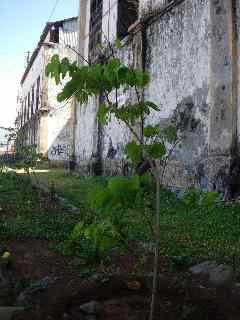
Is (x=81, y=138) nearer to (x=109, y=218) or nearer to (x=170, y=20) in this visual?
(x=170, y=20)

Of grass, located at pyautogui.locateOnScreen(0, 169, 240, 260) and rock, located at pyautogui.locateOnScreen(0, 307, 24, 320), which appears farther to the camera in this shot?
grass, located at pyautogui.locateOnScreen(0, 169, 240, 260)

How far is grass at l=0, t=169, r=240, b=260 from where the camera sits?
5.09 meters

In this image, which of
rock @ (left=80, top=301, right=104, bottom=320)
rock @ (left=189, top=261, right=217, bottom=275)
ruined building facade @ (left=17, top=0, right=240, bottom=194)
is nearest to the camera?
rock @ (left=80, top=301, right=104, bottom=320)

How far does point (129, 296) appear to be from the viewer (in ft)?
10.6

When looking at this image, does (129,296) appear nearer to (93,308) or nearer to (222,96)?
(93,308)

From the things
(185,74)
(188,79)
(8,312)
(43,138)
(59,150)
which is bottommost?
(8,312)

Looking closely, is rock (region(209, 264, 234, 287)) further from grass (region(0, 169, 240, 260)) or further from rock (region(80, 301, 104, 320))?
rock (region(80, 301, 104, 320))

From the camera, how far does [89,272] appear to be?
400 cm


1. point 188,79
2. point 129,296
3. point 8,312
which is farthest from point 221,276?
point 188,79

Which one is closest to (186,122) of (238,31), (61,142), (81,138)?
(238,31)

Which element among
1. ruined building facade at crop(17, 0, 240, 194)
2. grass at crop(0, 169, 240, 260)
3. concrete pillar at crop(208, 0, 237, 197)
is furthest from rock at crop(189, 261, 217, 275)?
concrete pillar at crop(208, 0, 237, 197)

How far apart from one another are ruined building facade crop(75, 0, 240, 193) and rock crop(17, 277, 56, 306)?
16.1 feet

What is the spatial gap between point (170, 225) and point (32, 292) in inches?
131

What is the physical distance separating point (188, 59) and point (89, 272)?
6.66 meters
